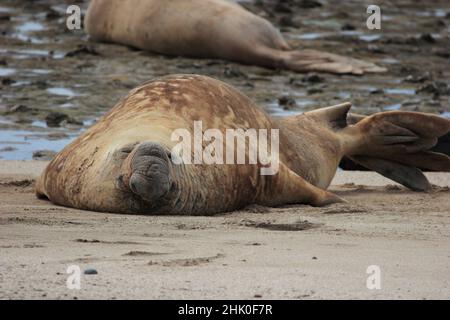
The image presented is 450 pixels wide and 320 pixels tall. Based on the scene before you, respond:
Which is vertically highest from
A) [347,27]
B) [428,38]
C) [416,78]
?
[347,27]

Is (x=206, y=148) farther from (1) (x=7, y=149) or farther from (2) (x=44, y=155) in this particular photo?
(1) (x=7, y=149)

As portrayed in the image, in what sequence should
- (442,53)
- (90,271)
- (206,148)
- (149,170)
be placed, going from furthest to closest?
(442,53)
(206,148)
(149,170)
(90,271)

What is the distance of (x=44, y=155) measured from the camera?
27.6ft

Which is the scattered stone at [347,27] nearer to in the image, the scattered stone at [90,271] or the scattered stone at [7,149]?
the scattered stone at [7,149]

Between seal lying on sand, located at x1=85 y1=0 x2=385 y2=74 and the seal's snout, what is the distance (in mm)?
6902

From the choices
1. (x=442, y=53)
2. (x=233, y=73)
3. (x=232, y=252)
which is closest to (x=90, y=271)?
(x=232, y=252)

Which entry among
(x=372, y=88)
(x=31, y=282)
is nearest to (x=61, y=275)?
(x=31, y=282)

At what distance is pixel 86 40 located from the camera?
14.2 metres

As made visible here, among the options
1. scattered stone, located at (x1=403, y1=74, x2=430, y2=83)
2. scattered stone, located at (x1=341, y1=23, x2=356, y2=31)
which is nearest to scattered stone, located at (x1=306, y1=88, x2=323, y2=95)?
scattered stone, located at (x1=403, y1=74, x2=430, y2=83)

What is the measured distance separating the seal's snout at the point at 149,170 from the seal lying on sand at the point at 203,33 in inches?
272

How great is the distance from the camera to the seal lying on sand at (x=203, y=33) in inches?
497

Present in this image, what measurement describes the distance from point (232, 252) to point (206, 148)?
1497 millimetres

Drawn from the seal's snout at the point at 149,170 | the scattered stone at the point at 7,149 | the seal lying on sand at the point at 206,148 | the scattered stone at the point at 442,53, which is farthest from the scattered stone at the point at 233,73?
the seal's snout at the point at 149,170
